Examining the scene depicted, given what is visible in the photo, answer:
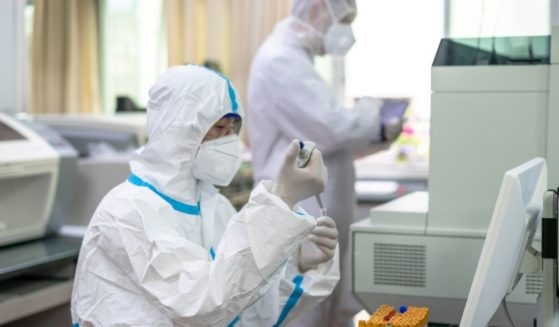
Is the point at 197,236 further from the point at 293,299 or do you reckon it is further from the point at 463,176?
the point at 463,176

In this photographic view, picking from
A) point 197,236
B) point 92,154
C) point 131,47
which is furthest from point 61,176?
point 131,47

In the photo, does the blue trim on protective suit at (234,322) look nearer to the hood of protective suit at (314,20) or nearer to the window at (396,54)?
the hood of protective suit at (314,20)

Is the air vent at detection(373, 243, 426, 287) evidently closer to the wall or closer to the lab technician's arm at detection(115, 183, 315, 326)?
the lab technician's arm at detection(115, 183, 315, 326)

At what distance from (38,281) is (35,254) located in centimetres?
10

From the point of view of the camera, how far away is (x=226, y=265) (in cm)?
111

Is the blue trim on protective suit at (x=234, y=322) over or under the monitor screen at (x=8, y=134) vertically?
under

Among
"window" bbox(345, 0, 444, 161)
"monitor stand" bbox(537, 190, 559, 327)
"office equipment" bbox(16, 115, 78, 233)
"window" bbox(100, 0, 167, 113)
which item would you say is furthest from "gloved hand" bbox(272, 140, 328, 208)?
"window" bbox(100, 0, 167, 113)

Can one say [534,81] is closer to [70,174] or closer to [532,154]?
[532,154]

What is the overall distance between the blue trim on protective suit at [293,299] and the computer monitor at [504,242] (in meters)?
0.43

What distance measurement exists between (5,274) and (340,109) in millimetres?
1100

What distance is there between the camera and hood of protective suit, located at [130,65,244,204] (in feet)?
4.17

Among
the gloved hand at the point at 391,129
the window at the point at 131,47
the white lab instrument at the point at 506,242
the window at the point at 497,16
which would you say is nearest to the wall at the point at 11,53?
the gloved hand at the point at 391,129

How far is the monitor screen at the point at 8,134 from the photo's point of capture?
218cm

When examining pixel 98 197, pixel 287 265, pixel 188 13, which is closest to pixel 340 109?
pixel 98 197
